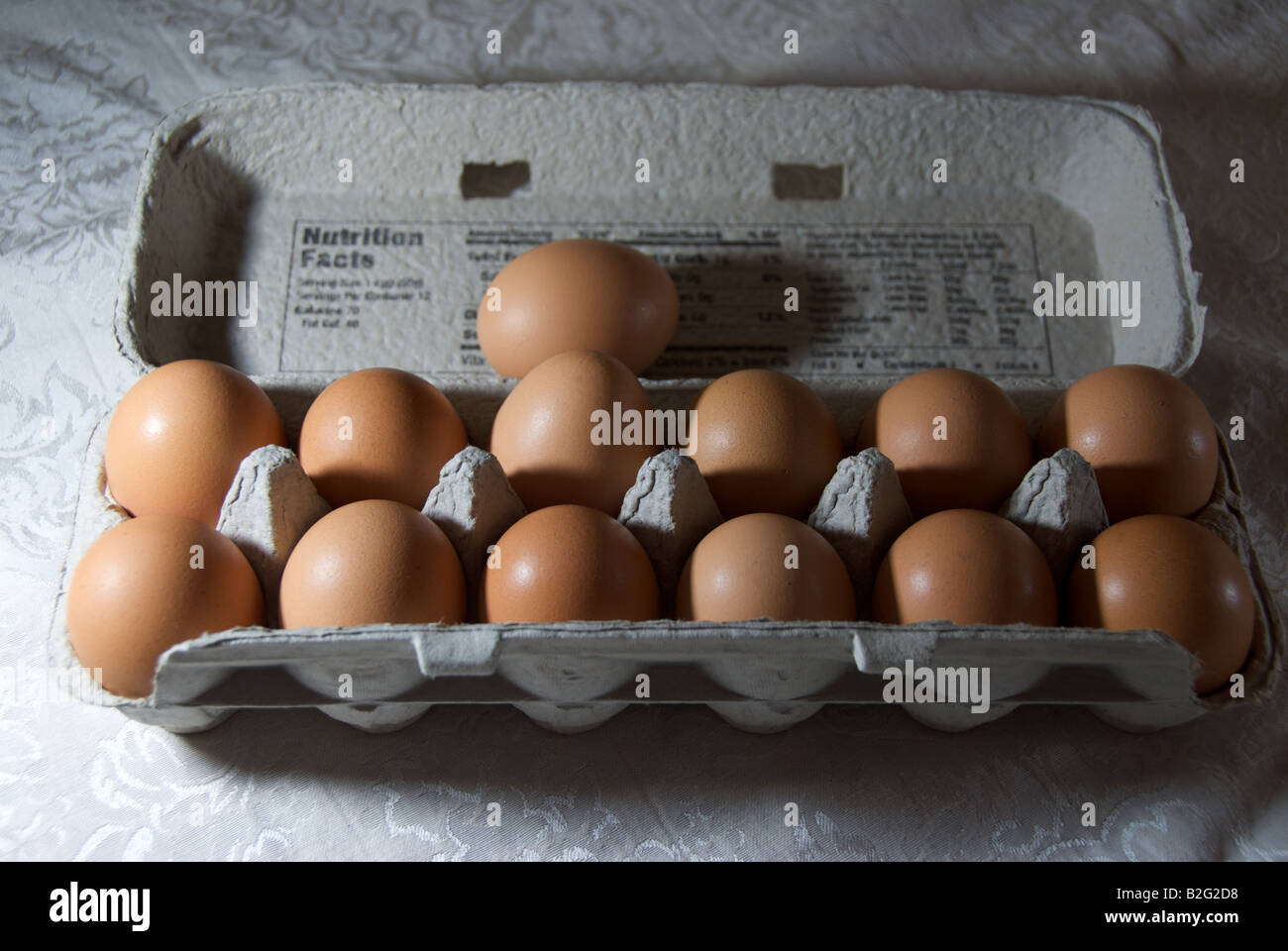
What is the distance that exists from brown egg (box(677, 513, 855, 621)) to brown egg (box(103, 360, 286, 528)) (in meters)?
0.44

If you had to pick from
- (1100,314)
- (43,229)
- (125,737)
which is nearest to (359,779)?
(125,737)

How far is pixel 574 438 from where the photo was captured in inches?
39.6

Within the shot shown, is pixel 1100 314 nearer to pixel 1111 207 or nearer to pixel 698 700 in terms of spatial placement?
pixel 1111 207

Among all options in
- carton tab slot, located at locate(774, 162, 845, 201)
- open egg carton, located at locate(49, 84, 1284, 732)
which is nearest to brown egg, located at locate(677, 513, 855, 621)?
open egg carton, located at locate(49, 84, 1284, 732)

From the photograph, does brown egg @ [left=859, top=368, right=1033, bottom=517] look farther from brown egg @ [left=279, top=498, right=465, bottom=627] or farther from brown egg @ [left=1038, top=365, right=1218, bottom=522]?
brown egg @ [left=279, top=498, right=465, bottom=627]

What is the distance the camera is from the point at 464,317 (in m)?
1.33

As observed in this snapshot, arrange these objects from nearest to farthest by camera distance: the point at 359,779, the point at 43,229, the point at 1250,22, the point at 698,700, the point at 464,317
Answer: the point at 698,700 < the point at 359,779 < the point at 464,317 < the point at 43,229 < the point at 1250,22

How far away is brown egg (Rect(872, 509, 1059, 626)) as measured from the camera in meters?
0.90

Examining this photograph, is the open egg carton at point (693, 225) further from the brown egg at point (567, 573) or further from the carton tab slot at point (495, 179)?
the brown egg at point (567, 573)

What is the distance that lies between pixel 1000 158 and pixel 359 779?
3.62 feet

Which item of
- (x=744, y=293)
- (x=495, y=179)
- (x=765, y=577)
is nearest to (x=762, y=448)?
(x=765, y=577)

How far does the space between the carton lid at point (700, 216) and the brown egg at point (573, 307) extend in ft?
0.37

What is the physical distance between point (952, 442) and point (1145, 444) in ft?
0.60

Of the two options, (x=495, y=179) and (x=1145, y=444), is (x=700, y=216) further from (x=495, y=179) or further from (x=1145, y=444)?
(x=1145, y=444)
